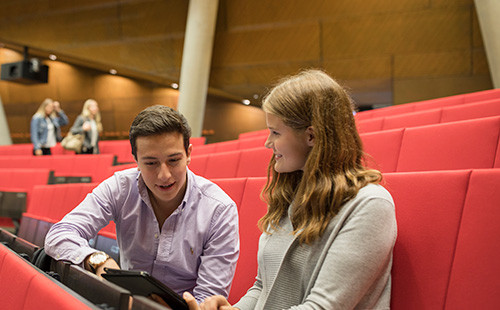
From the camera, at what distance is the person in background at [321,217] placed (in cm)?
34

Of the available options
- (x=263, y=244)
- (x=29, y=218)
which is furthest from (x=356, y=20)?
(x=263, y=244)

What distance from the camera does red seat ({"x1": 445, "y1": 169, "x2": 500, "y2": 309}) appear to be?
0.35 meters

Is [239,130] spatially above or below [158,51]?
below

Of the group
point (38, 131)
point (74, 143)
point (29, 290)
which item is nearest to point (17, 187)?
point (74, 143)

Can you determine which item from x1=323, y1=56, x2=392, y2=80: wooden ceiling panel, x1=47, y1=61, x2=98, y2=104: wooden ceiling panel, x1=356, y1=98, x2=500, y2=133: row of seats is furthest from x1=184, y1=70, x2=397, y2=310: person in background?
x1=47, y1=61, x2=98, y2=104: wooden ceiling panel

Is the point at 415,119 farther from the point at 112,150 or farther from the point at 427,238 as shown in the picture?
the point at 112,150

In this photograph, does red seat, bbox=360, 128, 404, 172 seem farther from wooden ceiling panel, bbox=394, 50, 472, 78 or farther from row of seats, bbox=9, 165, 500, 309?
wooden ceiling panel, bbox=394, 50, 472, 78

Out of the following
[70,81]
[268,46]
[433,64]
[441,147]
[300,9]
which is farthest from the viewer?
[70,81]

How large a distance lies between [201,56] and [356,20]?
3.30 feet

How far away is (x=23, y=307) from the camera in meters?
0.35

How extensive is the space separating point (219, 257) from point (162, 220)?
0.10 metres

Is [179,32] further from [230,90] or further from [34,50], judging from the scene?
[34,50]

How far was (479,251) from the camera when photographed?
0.36 metres

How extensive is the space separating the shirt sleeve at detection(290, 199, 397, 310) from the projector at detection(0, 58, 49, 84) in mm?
3342
